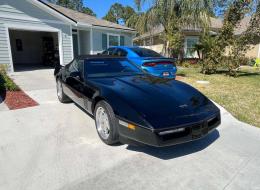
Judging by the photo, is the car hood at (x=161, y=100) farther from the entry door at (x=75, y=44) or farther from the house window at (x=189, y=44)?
the house window at (x=189, y=44)

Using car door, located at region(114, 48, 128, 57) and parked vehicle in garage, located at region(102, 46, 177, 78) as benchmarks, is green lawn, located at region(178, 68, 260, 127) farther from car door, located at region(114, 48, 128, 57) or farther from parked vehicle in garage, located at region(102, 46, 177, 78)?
car door, located at region(114, 48, 128, 57)

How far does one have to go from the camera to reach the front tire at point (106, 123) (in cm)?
307

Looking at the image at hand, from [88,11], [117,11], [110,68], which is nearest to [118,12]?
[117,11]

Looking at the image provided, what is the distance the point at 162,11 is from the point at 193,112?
43.7 feet

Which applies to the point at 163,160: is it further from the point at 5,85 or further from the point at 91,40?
the point at 91,40

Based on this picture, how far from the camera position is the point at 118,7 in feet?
185

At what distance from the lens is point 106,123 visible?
3322mm

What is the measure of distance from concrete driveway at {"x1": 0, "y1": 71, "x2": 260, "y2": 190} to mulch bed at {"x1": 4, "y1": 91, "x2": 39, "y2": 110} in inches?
45.3

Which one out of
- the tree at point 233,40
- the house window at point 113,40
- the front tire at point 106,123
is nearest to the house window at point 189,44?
the house window at point 113,40

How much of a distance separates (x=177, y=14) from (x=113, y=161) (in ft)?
46.8

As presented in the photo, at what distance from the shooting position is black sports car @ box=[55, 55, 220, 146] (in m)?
Result: 2.69

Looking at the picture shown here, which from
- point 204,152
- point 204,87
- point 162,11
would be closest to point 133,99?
point 204,152

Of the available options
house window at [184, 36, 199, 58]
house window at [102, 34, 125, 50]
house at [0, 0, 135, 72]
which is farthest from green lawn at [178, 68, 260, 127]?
house window at [184, 36, 199, 58]

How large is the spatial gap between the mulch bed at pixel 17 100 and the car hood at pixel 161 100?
2.64m
